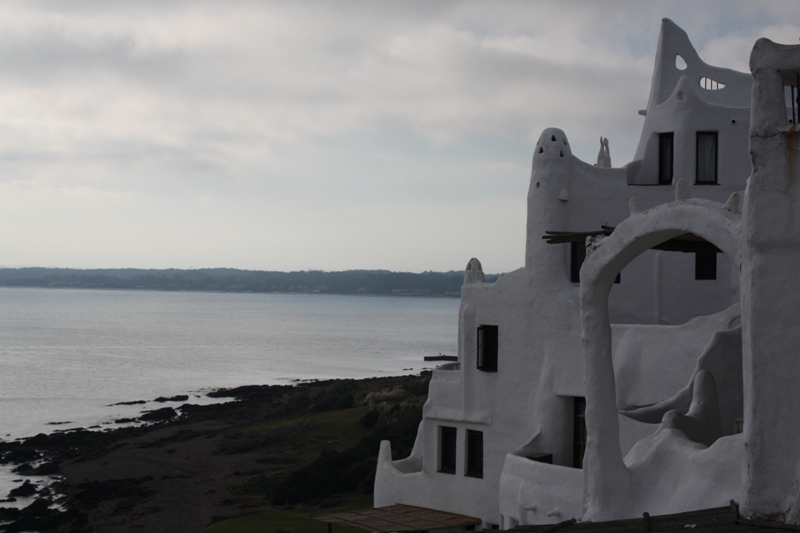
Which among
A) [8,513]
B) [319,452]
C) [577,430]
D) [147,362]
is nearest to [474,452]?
[577,430]

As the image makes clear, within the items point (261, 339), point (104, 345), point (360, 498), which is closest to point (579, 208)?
point (360, 498)

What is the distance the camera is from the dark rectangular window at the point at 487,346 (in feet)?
85.3

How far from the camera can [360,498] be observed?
138 feet

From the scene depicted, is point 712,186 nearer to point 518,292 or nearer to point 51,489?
point 518,292

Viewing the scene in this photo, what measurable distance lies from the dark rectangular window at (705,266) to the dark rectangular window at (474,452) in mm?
A: 7502

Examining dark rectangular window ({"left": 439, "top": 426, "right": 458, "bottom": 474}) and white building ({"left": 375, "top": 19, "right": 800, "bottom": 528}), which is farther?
dark rectangular window ({"left": 439, "top": 426, "right": 458, "bottom": 474})

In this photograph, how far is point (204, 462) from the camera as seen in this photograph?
5609cm

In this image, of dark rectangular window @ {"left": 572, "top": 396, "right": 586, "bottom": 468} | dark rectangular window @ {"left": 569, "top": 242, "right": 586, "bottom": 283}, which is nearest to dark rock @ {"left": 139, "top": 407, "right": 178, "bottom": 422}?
dark rectangular window @ {"left": 569, "top": 242, "right": 586, "bottom": 283}

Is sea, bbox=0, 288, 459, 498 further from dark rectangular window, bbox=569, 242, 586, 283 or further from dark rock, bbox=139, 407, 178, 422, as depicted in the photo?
dark rectangular window, bbox=569, 242, 586, 283

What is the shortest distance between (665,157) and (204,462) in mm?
38243

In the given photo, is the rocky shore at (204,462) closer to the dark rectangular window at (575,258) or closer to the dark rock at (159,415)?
the dark rock at (159,415)

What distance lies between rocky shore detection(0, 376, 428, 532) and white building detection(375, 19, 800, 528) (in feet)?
59.2

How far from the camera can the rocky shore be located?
44750 millimetres

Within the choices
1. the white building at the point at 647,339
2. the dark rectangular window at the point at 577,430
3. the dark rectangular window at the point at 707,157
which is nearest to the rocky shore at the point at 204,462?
the white building at the point at 647,339
